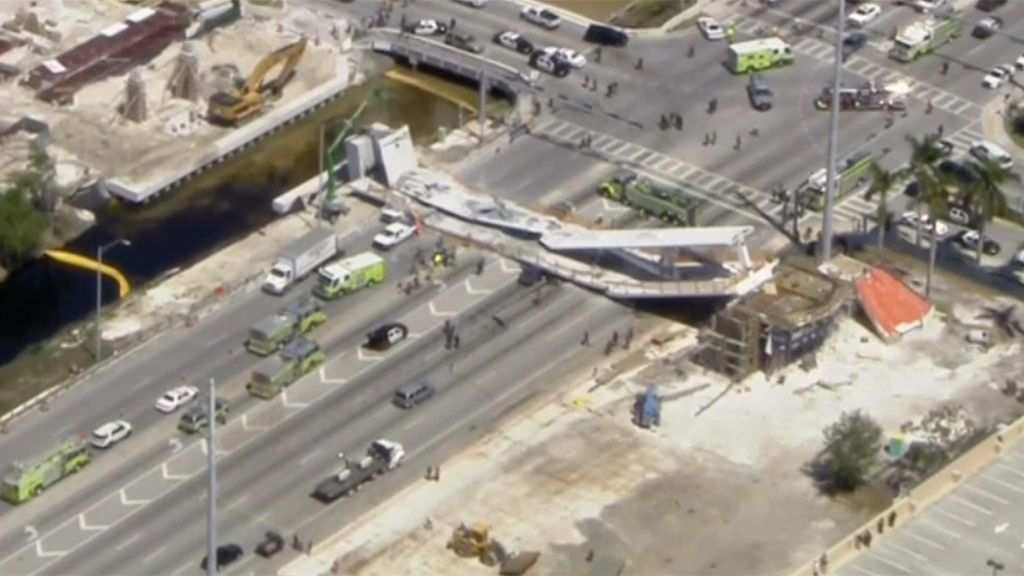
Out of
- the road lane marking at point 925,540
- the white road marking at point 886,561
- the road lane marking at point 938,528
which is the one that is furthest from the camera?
the road lane marking at point 938,528

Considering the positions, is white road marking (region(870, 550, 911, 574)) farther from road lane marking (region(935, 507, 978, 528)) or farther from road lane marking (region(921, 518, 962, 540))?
road lane marking (region(935, 507, 978, 528))

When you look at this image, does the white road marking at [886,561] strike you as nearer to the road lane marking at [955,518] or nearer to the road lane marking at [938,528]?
the road lane marking at [938,528]

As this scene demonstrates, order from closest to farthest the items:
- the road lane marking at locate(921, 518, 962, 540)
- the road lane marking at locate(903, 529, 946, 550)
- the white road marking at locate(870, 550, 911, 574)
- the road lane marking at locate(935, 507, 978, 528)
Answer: the white road marking at locate(870, 550, 911, 574)
the road lane marking at locate(903, 529, 946, 550)
the road lane marking at locate(921, 518, 962, 540)
the road lane marking at locate(935, 507, 978, 528)

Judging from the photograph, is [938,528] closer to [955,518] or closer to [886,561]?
[955,518]

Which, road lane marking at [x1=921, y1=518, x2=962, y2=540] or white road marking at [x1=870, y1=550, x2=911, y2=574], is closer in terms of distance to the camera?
white road marking at [x1=870, y1=550, x2=911, y2=574]

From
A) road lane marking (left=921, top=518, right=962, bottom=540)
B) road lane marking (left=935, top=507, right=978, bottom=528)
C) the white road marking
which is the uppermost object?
the white road marking

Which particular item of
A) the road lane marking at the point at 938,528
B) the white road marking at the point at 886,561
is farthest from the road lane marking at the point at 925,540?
the white road marking at the point at 886,561

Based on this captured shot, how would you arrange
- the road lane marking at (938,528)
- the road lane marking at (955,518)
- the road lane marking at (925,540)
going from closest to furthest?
the road lane marking at (925,540) → the road lane marking at (938,528) → the road lane marking at (955,518)

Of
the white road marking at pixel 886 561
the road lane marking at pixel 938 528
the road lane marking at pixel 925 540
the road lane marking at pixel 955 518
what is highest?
the white road marking at pixel 886 561

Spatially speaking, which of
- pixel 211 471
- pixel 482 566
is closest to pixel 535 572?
pixel 482 566

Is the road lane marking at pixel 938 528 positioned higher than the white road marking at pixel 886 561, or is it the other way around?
the white road marking at pixel 886 561

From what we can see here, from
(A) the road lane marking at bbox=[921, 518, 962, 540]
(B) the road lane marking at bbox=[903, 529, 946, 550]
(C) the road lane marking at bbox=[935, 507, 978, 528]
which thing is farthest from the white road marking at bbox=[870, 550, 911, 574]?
(C) the road lane marking at bbox=[935, 507, 978, 528]
